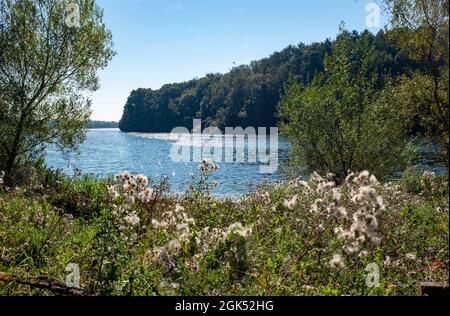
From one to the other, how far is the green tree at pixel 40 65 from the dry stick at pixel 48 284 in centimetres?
1530

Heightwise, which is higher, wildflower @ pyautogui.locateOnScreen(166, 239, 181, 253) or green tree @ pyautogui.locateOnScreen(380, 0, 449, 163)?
green tree @ pyautogui.locateOnScreen(380, 0, 449, 163)

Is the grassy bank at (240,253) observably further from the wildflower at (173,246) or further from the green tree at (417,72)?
the green tree at (417,72)

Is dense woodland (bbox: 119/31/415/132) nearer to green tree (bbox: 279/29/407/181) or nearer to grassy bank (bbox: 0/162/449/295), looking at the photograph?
green tree (bbox: 279/29/407/181)

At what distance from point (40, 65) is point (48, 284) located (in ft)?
58.8

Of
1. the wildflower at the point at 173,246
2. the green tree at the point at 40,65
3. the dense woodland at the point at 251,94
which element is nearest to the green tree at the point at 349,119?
the green tree at the point at 40,65

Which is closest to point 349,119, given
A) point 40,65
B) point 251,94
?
point 40,65

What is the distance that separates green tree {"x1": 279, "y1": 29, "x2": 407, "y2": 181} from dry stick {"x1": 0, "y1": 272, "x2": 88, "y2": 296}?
17628 millimetres

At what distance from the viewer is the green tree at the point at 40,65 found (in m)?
20.5

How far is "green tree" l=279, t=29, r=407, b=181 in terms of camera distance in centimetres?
2116

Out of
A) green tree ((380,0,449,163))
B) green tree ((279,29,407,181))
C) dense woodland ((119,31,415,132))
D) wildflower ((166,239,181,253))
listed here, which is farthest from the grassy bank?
dense woodland ((119,31,415,132))
